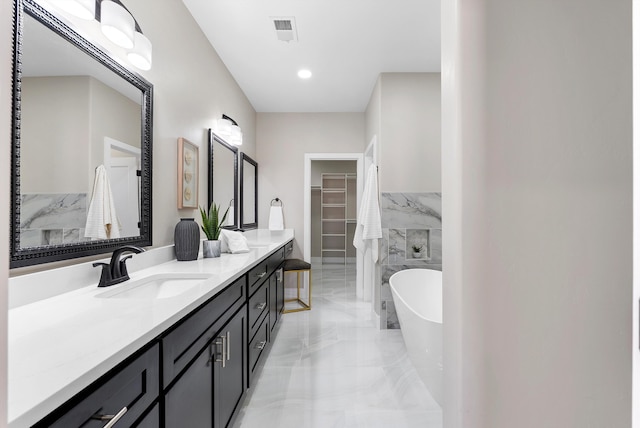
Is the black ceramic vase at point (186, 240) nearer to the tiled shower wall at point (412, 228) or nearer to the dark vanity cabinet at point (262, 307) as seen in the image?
the dark vanity cabinet at point (262, 307)

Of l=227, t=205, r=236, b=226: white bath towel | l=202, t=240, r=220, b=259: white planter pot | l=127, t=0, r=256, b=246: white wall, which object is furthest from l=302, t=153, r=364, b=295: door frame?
l=202, t=240, r=220, b=259: white planter pot

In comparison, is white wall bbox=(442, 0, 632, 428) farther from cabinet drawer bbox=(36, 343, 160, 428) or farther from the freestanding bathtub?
cabinet drawer bbox=(36, 343, 160, 428)

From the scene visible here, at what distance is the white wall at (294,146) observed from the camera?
163 inches

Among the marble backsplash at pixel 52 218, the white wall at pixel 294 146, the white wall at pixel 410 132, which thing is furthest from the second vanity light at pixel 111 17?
the white wall at pixel 294 146

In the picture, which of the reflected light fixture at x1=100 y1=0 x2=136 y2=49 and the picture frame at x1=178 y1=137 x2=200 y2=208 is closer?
the reflected light fixture at x1=100 y1=0 x2=136 y2=49

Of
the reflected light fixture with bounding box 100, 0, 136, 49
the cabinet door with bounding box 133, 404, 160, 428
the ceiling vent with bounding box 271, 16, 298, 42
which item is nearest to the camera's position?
the cabinet door with bounding box 133, 404, 160, 428

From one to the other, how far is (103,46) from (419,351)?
2126mm

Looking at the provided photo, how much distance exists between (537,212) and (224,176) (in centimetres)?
259

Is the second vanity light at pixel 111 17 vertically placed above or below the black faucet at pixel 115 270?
above

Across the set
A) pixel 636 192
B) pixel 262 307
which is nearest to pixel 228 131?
pixel 262 307

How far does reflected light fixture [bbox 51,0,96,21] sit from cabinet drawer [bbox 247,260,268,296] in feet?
4.32

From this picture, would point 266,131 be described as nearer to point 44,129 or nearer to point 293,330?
point 293,330

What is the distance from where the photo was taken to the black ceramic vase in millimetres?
1862

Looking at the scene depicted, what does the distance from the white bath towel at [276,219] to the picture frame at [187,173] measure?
1.77m
